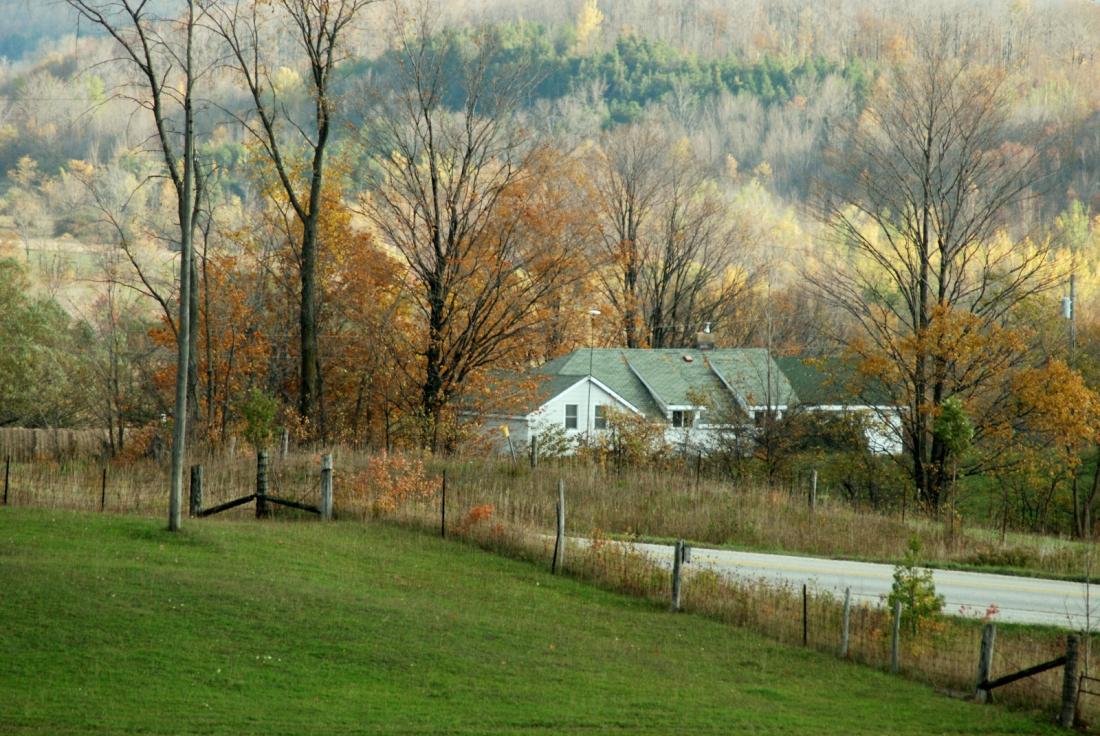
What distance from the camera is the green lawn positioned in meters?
11.1

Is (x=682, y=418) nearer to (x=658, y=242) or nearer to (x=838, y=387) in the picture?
(x=838, y=387)

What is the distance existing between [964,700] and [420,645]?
6.73 meters

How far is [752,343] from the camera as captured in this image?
7069 cm

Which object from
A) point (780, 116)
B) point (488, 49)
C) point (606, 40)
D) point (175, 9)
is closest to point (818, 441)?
point (488, 49)

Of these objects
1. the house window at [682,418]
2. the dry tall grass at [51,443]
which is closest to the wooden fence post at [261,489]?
the dry tall grass at [51,443]

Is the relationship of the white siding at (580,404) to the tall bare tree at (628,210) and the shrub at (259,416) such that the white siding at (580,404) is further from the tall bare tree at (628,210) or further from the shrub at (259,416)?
the shrub at (259,416)

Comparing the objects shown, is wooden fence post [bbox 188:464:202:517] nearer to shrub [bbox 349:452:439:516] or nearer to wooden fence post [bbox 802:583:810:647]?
shrub [bbox 349:452:439:516]

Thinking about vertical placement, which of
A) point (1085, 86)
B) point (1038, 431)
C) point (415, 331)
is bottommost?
point (1038, 431)

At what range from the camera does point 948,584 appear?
2233 cm

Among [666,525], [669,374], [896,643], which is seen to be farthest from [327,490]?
[669,374]

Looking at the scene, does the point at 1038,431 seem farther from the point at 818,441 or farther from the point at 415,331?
the point at 415,331

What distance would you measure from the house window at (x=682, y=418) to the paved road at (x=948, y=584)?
2491cm

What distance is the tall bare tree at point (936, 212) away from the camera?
38906mm

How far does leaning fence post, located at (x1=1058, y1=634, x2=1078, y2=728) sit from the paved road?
4.28 meters
